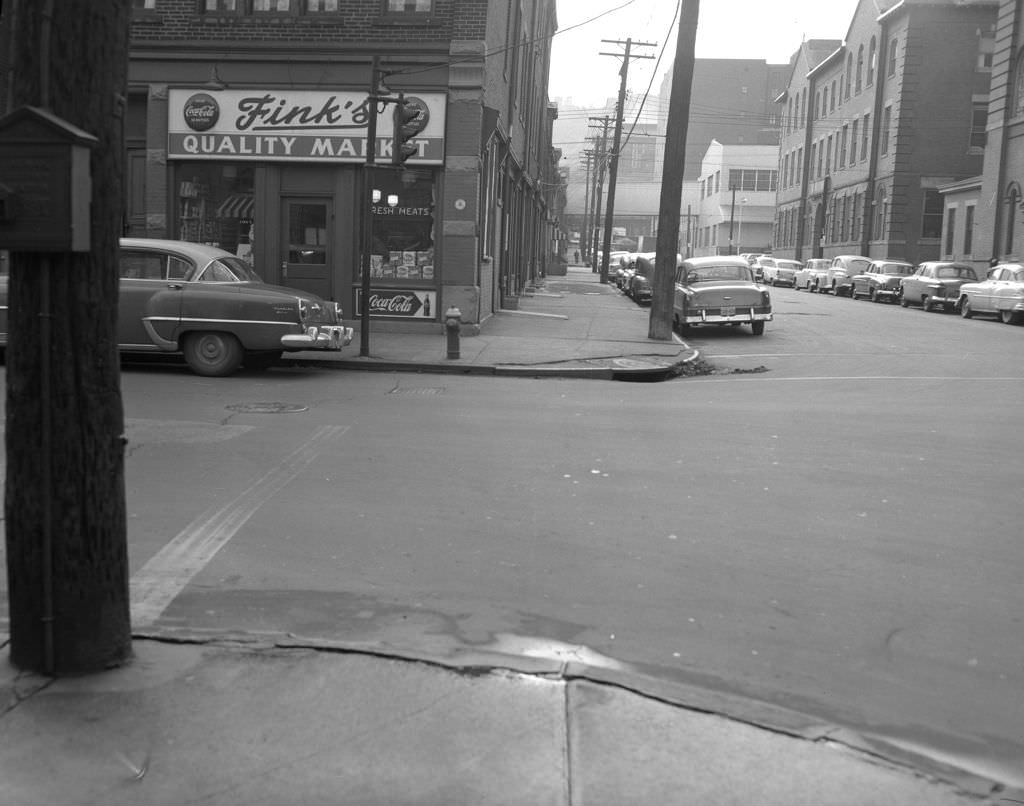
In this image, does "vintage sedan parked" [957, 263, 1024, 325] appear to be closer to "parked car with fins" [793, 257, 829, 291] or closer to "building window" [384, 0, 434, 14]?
"parked car with fins" [793, 257, 829, 291]

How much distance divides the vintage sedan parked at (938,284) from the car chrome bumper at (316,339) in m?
24.8

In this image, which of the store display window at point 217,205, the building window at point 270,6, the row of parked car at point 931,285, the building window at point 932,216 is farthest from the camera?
the building window at point 932,216

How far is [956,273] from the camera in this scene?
3503 cm

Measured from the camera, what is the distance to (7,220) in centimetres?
389

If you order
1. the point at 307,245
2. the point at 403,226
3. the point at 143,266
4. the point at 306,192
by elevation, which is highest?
the point at 306,192

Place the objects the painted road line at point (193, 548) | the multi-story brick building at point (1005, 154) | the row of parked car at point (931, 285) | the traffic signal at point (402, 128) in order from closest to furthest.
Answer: the painted road line at point (193, 548) → the traffic signal at point (402, 128) → the row of parked car at point (931, 285) → the multi-story brick building at point (1005, 154)

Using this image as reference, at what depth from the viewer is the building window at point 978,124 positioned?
5228 cm

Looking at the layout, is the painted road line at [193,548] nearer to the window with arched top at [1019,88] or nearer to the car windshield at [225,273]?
Result: the car windshield at [225,273]

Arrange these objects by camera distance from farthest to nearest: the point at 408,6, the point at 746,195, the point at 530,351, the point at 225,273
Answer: the point at 746,195 < the point at 408,6 < the point at 530,351 < the point at 225,273

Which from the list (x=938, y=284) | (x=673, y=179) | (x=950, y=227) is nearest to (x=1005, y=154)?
(x=950, y=227)

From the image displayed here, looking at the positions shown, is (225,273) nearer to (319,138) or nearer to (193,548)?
(319,138)

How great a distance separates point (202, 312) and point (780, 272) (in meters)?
45.3

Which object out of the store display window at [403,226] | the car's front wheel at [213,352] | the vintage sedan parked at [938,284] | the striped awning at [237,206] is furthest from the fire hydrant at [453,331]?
the vintage sedan parked at [938,284]

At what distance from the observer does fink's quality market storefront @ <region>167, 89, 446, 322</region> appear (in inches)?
751
